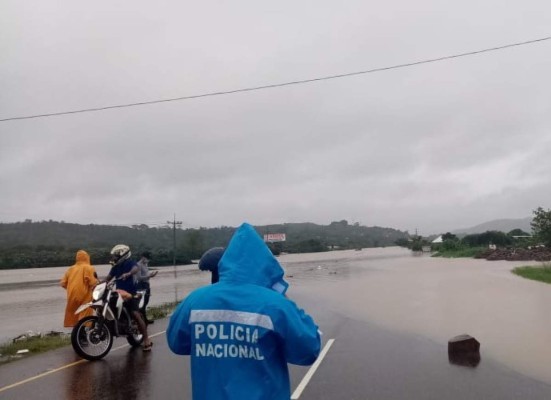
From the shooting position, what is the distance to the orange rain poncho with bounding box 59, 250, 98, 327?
10773 millimetres

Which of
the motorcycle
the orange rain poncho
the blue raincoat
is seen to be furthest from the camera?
the orange rain poncho

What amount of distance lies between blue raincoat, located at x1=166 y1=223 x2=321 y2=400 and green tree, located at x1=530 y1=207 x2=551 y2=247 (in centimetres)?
5844

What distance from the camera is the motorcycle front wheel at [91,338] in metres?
8.87

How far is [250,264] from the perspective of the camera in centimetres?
288

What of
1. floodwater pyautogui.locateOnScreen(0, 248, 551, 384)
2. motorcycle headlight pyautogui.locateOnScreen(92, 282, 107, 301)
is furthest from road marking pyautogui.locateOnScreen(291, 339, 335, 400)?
motorcycle headlight pyautogui.locateOnScreen(92, 282, 107, 301)

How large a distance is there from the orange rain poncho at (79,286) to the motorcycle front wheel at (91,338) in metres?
1.64

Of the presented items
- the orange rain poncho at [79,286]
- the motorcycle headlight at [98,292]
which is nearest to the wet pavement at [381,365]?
the orange rain poncho at [79,286]

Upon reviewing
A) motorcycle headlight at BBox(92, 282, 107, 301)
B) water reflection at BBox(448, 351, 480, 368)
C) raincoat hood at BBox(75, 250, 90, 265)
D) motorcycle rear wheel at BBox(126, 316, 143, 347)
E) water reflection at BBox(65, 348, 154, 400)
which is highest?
raincoat hood at BBox(75, 250, 90, 265)

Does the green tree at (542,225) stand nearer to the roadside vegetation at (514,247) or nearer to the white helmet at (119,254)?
the roadside vegetation at (514,247)

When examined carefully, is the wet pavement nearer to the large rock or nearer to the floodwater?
the floodwater

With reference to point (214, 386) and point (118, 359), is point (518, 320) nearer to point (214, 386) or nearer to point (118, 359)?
point (118, 359)

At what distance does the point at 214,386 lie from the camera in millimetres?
2807

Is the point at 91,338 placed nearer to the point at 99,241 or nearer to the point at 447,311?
the point at 447,311

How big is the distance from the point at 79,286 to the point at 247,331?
29.1ft
